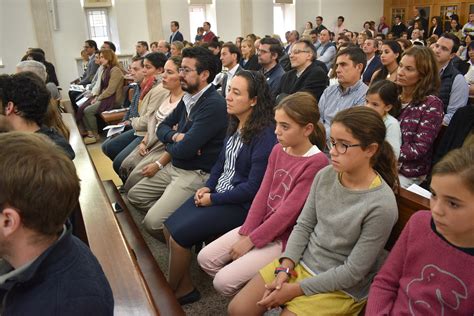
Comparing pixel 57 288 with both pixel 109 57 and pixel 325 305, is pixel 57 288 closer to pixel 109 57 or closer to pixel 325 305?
pixel 325 305

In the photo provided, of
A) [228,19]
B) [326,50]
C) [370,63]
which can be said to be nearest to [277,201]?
[370,63]

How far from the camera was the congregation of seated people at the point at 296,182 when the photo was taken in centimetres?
131

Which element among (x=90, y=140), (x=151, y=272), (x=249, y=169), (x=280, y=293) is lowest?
(x=90, y=140)

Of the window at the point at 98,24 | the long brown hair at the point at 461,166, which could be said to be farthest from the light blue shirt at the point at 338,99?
the window at the point at 98,24

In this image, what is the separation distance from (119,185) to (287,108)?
282cm

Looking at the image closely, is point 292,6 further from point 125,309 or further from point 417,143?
point 125,309

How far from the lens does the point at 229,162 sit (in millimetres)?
2604

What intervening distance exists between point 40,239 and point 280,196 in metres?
1.35

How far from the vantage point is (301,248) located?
190 cm

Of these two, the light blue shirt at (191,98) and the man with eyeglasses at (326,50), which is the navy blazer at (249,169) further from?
the man with eyeglasses at (326,50)

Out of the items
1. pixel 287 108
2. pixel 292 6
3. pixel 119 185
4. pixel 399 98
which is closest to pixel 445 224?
pixel 287 108

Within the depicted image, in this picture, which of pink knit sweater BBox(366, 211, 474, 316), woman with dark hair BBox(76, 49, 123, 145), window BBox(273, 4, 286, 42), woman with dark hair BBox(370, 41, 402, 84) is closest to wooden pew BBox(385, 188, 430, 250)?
pink knit sweater BBox(366, 211, 474, 316)

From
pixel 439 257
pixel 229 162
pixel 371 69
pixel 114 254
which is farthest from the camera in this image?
pixel 371 69

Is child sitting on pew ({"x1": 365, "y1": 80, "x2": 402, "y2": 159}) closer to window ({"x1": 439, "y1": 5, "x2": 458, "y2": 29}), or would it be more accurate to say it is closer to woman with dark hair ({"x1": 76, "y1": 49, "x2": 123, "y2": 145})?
woman with dark hair ({"x1": 76, "y1": 49, "x2": 123, "y2": 145})
